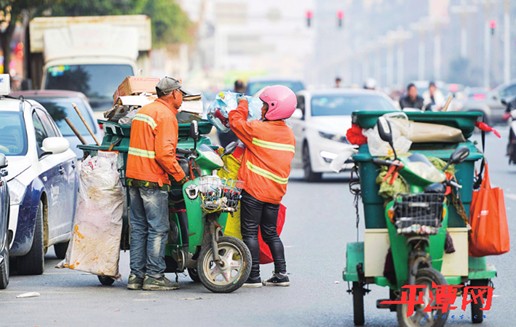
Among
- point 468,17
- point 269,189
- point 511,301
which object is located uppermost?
point 468,17

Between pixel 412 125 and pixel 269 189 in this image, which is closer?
pixel 412 125

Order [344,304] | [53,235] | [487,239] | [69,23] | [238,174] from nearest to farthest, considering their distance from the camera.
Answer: [487,239], [344,304], [238,174], [53,235], [69,23]

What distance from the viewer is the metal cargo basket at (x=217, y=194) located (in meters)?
10.3

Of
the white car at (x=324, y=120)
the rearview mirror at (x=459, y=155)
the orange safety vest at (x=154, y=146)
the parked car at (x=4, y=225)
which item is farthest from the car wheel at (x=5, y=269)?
the white car at (x=324, y=120)

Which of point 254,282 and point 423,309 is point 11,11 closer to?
point 254,282

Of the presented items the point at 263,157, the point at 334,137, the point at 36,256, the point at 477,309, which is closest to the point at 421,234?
the point at 477,309

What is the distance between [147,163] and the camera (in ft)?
33.9

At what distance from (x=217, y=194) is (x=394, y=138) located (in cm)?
218

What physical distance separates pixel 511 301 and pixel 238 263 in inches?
78.2

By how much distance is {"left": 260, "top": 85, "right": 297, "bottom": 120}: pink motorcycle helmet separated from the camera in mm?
10484

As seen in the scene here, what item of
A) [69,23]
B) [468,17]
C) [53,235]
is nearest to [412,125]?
[53,235]

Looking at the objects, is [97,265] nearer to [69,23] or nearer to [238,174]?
[238,174]

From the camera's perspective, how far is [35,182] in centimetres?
1170

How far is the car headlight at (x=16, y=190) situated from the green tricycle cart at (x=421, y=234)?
3.50 metres
